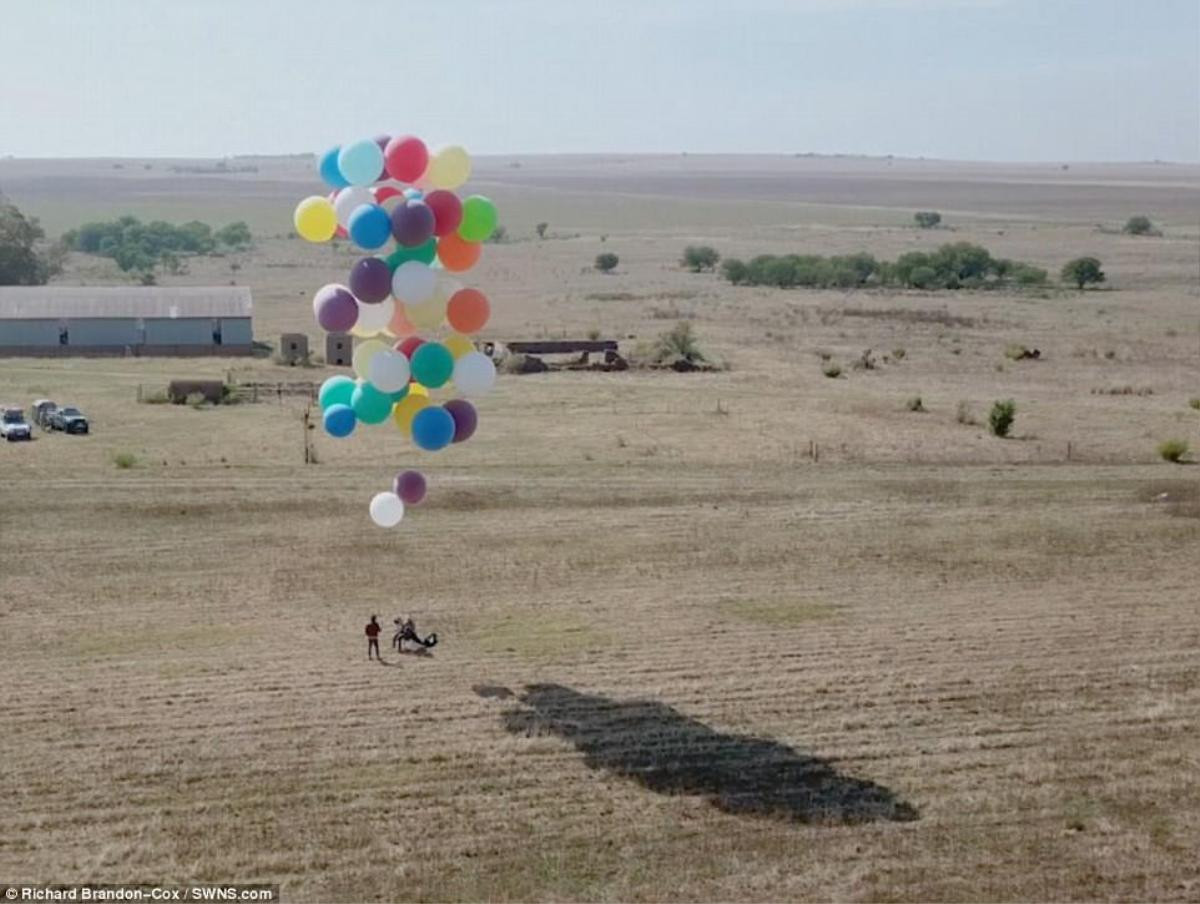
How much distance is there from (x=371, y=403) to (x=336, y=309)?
4.50 feet

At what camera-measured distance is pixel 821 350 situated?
6222 cm

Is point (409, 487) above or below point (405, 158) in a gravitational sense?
below

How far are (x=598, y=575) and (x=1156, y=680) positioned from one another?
10225mm

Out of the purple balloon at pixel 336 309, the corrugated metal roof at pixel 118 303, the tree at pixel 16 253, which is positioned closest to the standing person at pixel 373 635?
the purple balloon at pixel 336 309

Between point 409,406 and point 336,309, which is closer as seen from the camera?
point 336,309

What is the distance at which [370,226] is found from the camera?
18.4m

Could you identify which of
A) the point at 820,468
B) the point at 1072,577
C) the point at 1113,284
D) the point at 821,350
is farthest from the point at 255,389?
the point at 1113,284

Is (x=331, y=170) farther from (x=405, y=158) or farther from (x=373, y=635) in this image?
(x=373, y=635)

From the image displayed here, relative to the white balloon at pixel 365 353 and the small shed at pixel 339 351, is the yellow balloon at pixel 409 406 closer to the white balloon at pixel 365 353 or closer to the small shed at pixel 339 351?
the white balloon at pixel 365 353

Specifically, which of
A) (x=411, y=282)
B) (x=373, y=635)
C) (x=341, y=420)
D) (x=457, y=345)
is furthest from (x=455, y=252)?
(x=373, y=635)

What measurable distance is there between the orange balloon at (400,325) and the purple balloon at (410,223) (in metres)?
1.19

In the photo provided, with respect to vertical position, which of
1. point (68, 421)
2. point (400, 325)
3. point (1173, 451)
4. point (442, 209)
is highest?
point (442, 209)

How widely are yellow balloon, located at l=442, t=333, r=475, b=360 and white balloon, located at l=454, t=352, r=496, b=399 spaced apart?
91mm

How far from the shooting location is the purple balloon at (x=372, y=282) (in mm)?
18859
